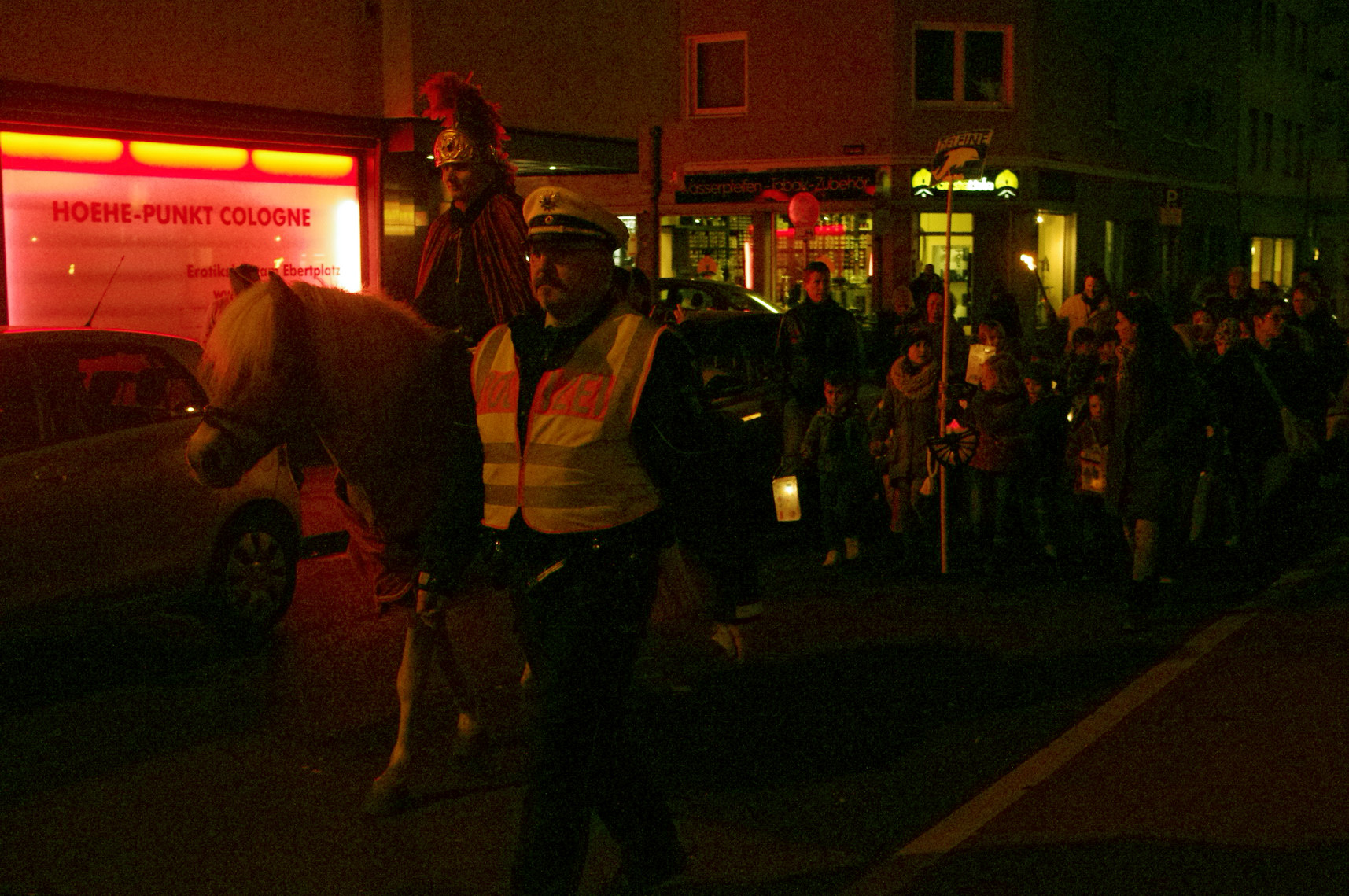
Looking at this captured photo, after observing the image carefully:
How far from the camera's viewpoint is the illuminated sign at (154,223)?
41.0 ft

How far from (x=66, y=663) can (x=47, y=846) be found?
2720 millimetres

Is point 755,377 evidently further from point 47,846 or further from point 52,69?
point 47,846

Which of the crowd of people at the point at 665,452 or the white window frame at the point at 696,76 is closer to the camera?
the crowd of people at the point at 665,452

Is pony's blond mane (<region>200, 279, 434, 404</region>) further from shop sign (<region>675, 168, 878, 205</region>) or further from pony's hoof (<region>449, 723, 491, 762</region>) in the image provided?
shop sign (<region>675, 168, 878, 205</region>)

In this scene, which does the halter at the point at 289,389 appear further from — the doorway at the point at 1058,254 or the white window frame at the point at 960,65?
the doorway at the point at 1058,254

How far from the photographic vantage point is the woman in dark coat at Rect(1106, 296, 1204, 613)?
814cm

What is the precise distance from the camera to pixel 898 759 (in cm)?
587

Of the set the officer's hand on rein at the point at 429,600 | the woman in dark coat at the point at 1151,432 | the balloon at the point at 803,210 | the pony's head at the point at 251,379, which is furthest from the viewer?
the balloon at the point at 803,210

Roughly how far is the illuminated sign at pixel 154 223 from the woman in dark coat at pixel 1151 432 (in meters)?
7.97

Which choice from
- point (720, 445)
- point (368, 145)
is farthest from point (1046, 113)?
point (720, 445)

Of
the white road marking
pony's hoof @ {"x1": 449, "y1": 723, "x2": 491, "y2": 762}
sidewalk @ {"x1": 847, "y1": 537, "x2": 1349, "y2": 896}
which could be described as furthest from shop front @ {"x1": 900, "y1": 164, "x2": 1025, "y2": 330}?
pony's hoof @ {"x1": 449, "y1": 723, "x2": 491, "y2": 762}

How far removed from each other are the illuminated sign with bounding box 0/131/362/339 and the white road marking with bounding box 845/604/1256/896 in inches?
340

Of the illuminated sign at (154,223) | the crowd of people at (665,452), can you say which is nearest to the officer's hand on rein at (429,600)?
the crowd of people at (665,452)

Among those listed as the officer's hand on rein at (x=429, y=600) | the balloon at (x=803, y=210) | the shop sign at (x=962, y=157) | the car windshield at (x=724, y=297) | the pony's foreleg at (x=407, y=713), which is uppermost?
the balloon at (x=803, y=210)
